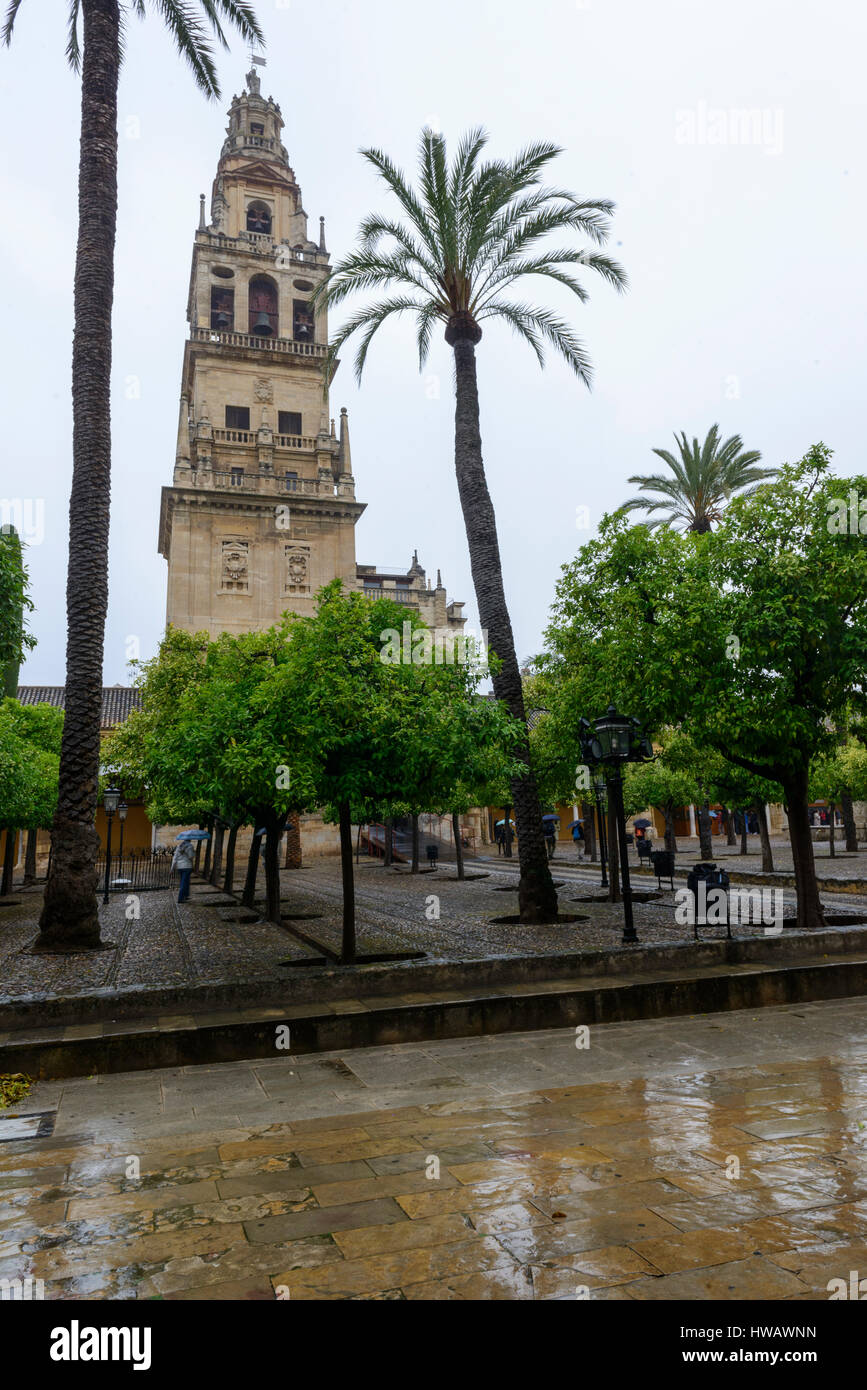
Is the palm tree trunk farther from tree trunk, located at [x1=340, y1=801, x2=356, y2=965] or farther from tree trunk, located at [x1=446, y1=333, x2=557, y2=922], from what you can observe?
tree trunk, located at [x1=340, y1=801, x2=356, y2=965]

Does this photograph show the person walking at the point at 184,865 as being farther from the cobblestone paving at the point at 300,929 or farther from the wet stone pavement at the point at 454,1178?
the wet stone pavement at the point at 454,1178

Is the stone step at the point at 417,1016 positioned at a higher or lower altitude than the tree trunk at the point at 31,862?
lower

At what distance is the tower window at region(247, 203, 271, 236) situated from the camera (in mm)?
44062

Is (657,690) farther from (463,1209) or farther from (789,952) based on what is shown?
(463,1209)

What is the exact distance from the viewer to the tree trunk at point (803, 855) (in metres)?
12.1

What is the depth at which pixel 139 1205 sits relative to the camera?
13.8 ft

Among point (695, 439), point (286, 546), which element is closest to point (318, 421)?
point (286, 546)

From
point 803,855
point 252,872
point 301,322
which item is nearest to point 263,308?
point 301,322

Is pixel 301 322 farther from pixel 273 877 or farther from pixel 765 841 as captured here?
pixel 273 877

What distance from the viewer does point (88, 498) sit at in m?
11.6

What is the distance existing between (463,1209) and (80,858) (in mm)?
8262

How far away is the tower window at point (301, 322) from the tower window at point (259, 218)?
420 cm

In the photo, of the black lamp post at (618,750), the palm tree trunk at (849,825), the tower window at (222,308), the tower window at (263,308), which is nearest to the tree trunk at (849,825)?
the palm tree trunk at (849,825)

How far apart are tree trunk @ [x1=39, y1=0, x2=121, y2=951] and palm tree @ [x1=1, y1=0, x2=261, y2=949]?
0.04ft
